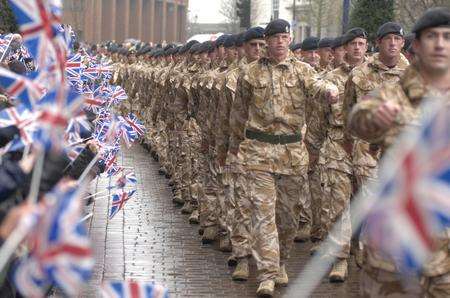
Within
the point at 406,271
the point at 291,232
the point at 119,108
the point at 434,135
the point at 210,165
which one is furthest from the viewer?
the point at 119,108

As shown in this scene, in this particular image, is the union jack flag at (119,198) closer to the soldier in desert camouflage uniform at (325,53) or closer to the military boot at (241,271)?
the military boot at (241,271)

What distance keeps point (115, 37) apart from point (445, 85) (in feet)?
301

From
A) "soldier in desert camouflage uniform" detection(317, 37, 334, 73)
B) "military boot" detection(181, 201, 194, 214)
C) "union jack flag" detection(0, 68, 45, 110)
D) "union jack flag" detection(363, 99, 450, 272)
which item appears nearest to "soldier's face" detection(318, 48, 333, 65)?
"soldier in desert camouflage uniform" detection(317, 37, 334, 73)

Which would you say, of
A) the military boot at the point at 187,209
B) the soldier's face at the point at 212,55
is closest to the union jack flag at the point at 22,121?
the soldier's face at the point at 212,55

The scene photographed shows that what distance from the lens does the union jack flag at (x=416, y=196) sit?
4.68m

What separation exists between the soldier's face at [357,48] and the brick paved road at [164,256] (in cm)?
202

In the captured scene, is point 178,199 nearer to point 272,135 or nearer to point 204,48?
point 204,48

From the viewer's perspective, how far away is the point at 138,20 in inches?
3898

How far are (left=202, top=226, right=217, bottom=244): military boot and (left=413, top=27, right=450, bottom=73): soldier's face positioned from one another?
631cm

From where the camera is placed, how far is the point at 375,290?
18.9 feet

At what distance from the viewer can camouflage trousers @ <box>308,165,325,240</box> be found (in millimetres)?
11750

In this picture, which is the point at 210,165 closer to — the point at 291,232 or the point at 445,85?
the point at 291,232

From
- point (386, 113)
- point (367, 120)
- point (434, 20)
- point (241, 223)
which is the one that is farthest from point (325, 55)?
point (386, 113)

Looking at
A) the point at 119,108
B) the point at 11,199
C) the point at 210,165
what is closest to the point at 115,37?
the point at 119,108
